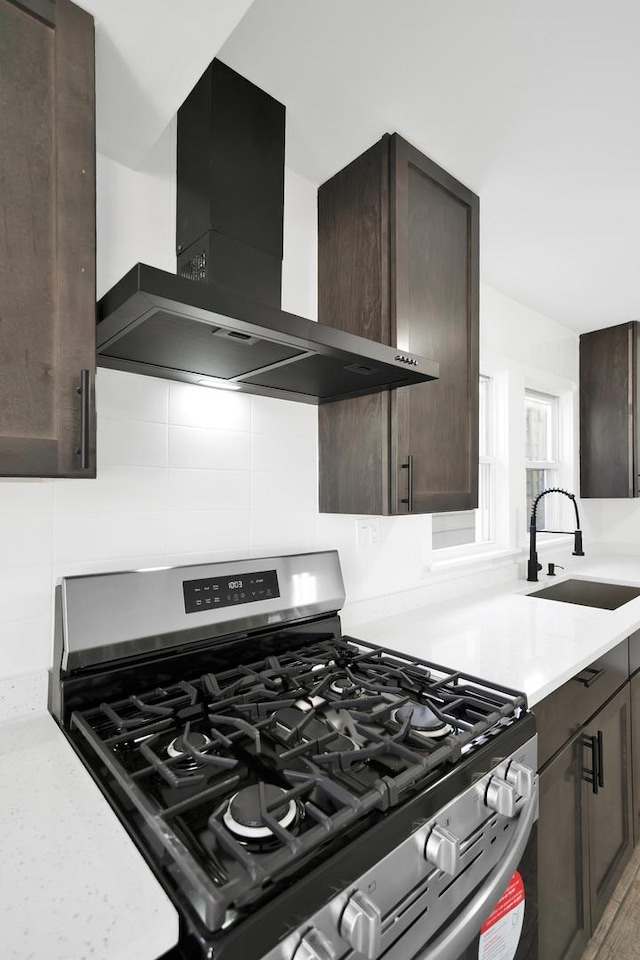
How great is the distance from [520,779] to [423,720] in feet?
0.72

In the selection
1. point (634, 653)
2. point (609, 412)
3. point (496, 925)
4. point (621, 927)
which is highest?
point (609, 412)

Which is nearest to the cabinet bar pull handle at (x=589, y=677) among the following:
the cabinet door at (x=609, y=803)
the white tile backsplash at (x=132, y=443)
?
the cabinet door at (x=609, y=803)

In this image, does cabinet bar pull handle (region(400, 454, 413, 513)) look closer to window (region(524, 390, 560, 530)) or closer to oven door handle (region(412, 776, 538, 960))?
oven door handle (region(412, 776, 538, 960))

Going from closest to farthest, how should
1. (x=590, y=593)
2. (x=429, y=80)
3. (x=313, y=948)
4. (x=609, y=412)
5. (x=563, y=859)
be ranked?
1. (x=313, y=948)
2. (x=429, y=80)
3. (x=563, y=859)
4. (x=590, y=593)
5. (x=609, y=412)

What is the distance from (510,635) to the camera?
66.8 inches

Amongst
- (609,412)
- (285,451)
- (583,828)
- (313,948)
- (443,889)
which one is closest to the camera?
(313,948)

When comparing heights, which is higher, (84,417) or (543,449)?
(543,449)

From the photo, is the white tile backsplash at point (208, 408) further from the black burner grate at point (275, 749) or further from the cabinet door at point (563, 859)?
the cabinet door at point (563, 859)

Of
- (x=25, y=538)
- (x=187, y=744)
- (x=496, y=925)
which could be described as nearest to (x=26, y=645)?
(x=25, y=538)

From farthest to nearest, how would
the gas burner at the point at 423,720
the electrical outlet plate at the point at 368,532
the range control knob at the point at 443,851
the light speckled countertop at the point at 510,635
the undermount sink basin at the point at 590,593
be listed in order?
the undermount sink basin at the point at 590,593 → the electrical outlet plate at the point at 368,532 → the light speckled countertop at the point at 510,635 → the gas burner at the point at 423,720 → the range control knob at the point at 443,851

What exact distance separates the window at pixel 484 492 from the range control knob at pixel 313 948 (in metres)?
2.21

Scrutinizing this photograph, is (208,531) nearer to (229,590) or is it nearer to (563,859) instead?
(229,590)

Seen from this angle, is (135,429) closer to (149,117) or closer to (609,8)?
(149,117)

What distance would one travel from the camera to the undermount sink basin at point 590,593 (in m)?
2.48
